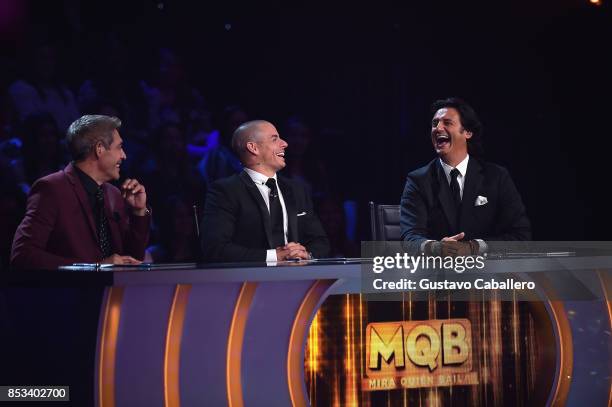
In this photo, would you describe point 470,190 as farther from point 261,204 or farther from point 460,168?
point 261,204

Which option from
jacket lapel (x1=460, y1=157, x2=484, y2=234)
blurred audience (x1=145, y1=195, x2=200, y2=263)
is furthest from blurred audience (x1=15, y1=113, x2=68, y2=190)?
jacket lapel (x1=460, y1=157, x2=484, y2=234)

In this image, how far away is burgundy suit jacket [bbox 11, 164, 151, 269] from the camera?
9.70ft

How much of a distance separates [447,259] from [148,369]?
108cm

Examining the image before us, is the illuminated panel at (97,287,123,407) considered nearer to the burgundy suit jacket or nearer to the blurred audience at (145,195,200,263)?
the burgundy suit jacket

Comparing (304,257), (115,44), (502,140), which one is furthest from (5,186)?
(502,140)

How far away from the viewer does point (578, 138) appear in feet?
18.7

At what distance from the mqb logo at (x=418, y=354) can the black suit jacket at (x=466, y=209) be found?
754 millimetres

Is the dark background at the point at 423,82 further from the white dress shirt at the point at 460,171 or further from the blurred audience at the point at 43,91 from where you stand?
the white dress shirt at the point at 460,171

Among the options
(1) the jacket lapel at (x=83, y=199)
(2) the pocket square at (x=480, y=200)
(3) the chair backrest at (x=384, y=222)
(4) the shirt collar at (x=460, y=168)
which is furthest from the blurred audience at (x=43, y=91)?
(2) the pocket square at (x=480, y=200)

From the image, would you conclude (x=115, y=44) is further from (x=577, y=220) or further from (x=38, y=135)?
(x=577, y=220)

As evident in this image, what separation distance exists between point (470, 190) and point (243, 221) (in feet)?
3.11

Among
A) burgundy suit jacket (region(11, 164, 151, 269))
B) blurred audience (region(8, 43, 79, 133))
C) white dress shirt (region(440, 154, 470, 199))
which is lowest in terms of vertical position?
burgundy suit jacket (region(11, 164, 151, 269))

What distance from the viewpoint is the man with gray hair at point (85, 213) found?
118 inches

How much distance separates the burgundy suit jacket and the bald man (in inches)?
15.4
